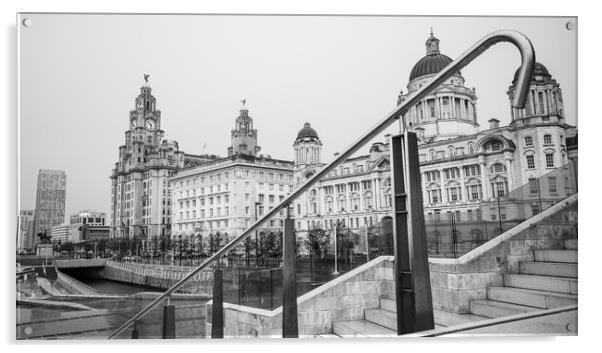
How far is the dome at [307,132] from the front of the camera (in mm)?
4012

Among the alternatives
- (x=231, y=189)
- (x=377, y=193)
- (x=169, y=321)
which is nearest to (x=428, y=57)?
(x=377, y=193)

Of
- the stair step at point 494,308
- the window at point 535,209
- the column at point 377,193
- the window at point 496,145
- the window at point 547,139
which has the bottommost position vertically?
the stair step at point 494,308

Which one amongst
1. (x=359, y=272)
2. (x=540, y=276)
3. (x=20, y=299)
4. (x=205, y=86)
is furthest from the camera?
(x=205, y=86)

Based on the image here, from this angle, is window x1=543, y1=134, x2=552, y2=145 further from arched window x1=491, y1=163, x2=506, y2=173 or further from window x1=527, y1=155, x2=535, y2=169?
arched window x1=491, y1=163, x2=506, y2=173

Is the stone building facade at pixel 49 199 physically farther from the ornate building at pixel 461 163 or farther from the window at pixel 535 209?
the window at pixel 535 209

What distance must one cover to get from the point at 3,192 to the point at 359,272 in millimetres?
2883

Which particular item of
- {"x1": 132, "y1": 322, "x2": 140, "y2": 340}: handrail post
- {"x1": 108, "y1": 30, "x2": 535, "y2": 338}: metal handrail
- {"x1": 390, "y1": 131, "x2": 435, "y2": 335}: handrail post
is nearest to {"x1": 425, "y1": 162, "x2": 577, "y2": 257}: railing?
{"x1": 390, "y1": 131, "x2": 435, "y2": 335}: handrail post

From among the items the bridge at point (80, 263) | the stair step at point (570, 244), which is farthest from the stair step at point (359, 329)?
the bridge at point (80, 263)

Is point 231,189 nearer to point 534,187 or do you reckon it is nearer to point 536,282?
point 534,187

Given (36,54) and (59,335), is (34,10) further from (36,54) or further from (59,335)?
(59,335)

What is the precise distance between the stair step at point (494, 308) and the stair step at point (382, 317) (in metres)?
0.52

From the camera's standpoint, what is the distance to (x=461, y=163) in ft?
16.7
